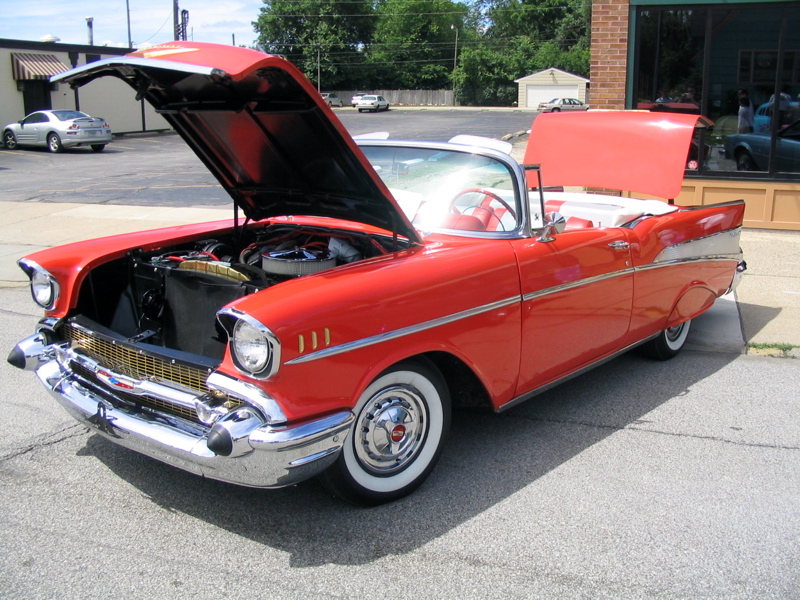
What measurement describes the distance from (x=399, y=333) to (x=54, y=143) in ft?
88.9

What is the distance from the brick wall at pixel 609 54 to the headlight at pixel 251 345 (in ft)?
25.9

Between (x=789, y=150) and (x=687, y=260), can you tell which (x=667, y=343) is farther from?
(x=789, y=150)

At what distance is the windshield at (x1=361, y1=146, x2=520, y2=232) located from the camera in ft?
13.5

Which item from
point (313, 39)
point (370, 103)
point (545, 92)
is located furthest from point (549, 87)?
point (313, 39)

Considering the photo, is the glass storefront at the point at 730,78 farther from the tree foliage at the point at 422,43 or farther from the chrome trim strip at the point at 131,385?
the tree foliage at the point at 422,43

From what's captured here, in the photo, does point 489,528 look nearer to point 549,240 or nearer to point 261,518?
point 261,518

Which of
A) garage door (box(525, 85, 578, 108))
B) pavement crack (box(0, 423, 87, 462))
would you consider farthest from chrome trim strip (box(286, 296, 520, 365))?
garage door (box(525, 85, 578, 108))

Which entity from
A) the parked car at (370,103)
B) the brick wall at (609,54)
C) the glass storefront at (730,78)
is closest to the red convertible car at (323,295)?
the brick wall at (609,54)

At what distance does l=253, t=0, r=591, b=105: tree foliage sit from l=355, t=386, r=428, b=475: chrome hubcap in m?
73.1

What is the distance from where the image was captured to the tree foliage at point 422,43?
74.1m

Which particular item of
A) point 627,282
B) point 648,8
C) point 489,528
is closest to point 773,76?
point 648,8

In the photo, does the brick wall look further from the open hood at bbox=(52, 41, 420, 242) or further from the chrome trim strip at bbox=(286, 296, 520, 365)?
the chrome trim strip at bbox=(286, 296, 520, 365)

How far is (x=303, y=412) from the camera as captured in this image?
2955 millimetres

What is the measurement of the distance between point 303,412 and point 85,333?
136 centimetres
